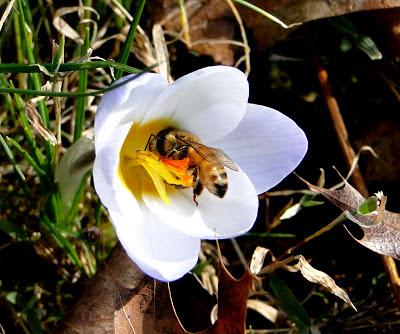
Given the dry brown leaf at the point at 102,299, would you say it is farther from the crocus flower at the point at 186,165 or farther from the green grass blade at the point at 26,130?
the green grass blade at the point at 26,130

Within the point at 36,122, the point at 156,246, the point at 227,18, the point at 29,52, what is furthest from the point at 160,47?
the point at 156,246

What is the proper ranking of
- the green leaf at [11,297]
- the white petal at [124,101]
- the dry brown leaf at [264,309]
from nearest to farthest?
the white petal at [124,101] → the green leaf at [11,297] → the dry brown leaf at [264,309]

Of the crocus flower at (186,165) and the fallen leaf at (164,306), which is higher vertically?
the crocus flower at (186,165)

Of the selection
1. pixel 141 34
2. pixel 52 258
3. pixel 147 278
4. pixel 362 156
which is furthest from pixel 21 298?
pixel 362 156

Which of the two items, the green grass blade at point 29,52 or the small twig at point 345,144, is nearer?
the green grass blade at point 29,52

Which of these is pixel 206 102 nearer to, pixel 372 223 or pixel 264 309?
pixel 372 223

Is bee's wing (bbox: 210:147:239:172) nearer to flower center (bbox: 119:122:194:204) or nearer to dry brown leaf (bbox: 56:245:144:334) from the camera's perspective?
flower center (bbox: 119:122:194:204)

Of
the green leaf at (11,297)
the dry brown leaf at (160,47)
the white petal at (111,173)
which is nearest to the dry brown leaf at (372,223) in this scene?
the white petal at (111,173)
